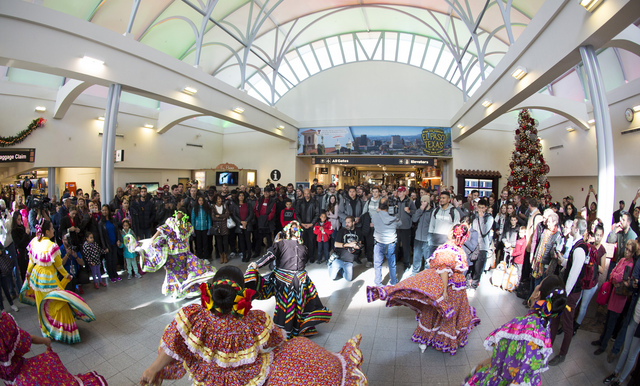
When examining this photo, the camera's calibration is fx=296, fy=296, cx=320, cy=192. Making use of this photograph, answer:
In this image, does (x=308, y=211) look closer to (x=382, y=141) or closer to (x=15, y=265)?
(x=15, y=265)

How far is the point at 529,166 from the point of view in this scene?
36.4ft

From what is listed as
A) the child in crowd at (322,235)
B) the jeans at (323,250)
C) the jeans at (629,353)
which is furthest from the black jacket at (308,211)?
the jeans at (629,353)

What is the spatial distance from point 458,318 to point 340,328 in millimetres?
1592

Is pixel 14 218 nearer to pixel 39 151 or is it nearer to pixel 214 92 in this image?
pixel 214 92

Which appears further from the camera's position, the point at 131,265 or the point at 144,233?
the point at 144,233

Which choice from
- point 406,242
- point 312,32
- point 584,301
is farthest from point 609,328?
point 312,32

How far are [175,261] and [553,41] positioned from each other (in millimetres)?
7839

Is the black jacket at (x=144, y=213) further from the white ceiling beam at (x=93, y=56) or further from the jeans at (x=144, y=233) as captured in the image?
the white ceiling beam at (x=93, y=56)

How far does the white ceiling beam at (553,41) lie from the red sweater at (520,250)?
332 cm

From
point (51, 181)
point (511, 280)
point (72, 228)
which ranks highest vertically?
point (51, 181)

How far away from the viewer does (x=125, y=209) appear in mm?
6723

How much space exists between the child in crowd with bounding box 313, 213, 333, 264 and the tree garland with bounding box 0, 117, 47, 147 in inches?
424

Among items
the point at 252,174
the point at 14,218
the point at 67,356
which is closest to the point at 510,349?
the point at 67,356

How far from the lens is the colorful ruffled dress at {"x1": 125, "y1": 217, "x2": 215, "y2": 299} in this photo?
194 inches
